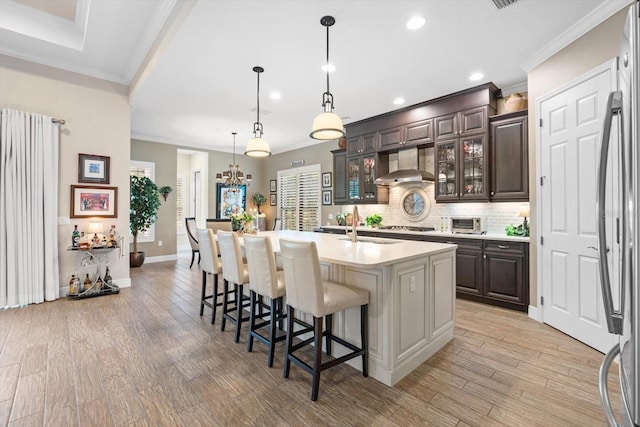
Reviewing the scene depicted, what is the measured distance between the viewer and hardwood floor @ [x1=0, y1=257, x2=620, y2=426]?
1891 mm

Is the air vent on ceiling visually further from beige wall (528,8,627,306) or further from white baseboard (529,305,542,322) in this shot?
white baseboard (529,305,542,322)

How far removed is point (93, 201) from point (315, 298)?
14.0ft

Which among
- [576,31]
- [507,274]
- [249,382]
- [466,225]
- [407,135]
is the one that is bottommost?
[249,382]

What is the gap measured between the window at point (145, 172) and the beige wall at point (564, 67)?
758cm

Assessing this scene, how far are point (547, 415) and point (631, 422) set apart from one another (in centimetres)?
146

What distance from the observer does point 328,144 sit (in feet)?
24.0

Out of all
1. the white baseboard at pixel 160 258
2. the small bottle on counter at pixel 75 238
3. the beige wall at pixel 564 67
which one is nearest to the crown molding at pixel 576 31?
the beige wall at pixel 564 67

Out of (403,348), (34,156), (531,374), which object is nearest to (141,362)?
(403,348)

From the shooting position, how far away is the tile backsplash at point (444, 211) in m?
4.45

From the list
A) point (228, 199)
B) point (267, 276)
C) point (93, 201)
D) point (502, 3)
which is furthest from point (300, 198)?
point (502, 3)

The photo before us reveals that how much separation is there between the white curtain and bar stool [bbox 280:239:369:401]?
12.7 ft

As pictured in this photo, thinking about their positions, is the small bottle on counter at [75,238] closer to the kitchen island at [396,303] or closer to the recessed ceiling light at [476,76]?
the kitchen island at [396,303]

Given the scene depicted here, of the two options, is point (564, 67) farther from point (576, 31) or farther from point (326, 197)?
point (326, 197)

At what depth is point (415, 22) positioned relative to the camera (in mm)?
2943
